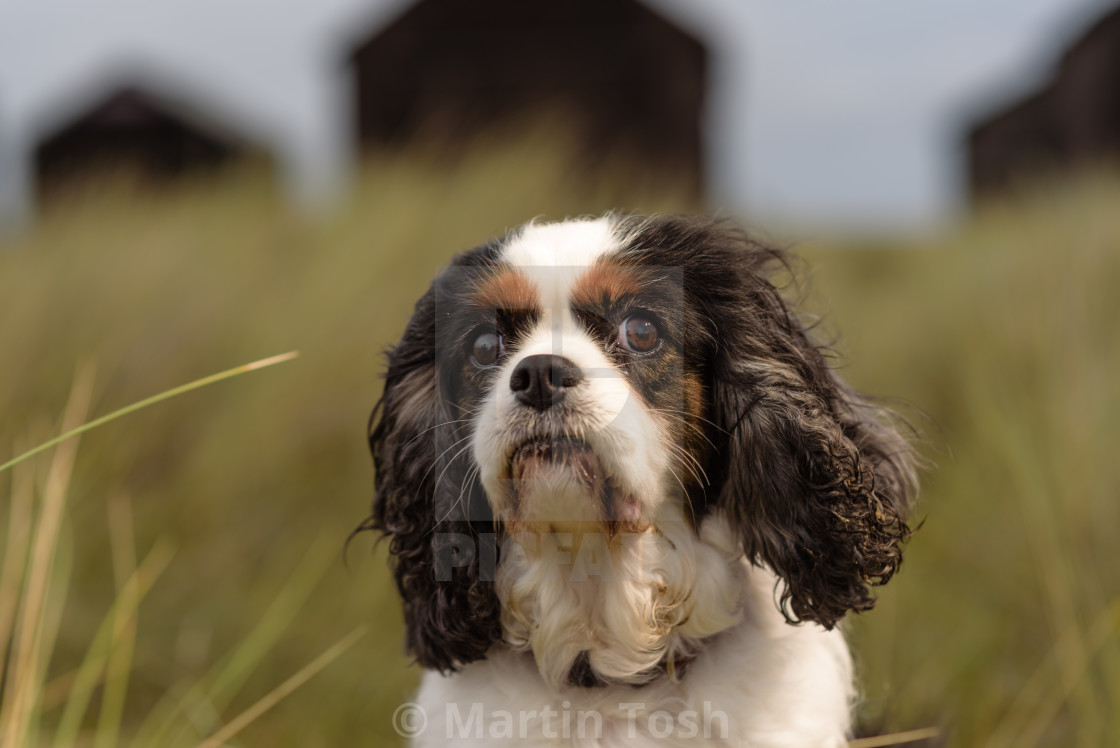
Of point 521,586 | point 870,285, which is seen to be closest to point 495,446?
point 521,586

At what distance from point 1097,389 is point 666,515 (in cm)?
299

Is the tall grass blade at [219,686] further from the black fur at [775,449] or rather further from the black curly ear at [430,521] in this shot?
the black fur at [775,449]

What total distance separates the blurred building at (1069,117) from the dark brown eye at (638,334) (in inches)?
424

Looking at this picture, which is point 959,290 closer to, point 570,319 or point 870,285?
point 870,285

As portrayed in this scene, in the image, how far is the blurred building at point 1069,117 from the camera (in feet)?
48.3

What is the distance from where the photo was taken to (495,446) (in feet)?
4.98

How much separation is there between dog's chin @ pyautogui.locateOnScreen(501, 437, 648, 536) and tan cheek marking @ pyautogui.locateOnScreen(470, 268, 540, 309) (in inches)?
10.9

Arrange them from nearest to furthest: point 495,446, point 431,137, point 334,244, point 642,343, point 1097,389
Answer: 1. point 495,446
2. point 642,343
3. point 1097,389
4. point 334,244
5. point 431,137

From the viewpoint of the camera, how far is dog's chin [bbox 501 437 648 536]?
1.49 meters

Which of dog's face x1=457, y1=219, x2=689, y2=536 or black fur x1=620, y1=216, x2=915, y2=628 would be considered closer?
dog's face x1=457, y1=219, x2=689, y2=536

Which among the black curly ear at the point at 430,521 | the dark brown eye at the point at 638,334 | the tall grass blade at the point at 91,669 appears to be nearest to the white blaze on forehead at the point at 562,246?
the dark brown eye at the point at 638,334

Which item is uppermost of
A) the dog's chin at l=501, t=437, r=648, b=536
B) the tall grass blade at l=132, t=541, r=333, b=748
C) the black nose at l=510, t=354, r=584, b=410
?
the black nose at l=510, t=354, r=584, b=410

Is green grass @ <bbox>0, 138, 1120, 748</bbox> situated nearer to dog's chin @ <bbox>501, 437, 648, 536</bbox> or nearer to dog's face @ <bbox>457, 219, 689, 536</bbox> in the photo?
dog's face @ <bbox>457, 219, 689, 536</bbox>

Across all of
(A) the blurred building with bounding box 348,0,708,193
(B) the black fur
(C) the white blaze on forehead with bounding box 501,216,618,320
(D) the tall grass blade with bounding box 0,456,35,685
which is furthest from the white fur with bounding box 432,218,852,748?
(A) the blurred building with bounding box 348,0,708,193
